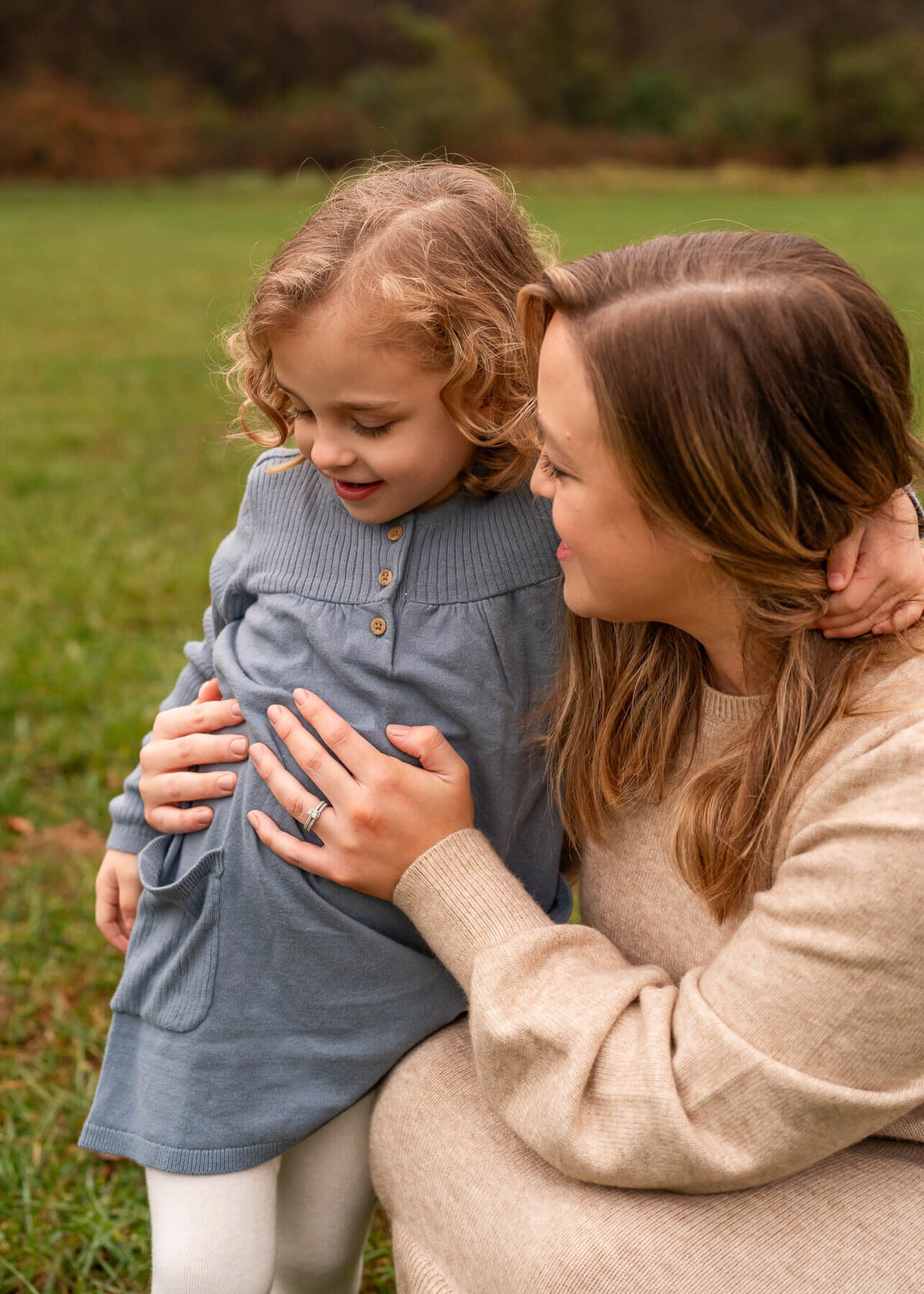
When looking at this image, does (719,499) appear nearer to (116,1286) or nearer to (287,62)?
(116,1286)

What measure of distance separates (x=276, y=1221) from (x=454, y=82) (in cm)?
4704

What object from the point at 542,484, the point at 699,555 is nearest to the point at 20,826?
the point at 542,484

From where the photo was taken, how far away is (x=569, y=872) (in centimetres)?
204

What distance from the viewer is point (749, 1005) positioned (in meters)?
1.32

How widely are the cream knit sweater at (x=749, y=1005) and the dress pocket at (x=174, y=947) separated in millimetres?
330

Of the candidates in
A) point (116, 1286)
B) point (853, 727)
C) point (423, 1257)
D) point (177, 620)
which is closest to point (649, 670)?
point (853, 727)

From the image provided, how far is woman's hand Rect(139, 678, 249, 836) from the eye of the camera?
1.77 meters

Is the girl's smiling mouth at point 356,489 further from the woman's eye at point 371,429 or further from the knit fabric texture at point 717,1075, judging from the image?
the knit fabric texture at point 717,1075

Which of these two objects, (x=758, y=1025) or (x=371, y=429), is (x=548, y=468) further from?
(x=758, y=1025)

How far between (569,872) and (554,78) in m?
50.7

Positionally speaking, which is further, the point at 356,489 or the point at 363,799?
the point at 356,489

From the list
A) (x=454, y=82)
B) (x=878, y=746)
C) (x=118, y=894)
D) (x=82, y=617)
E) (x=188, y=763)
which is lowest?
(x=454, y=82)

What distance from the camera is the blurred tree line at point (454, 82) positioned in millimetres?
35125

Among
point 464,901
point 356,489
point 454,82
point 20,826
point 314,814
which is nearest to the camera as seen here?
point 464,901
